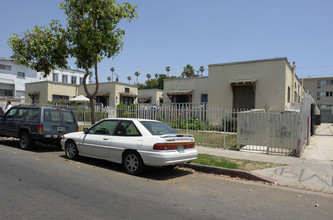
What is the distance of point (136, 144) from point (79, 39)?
677cm

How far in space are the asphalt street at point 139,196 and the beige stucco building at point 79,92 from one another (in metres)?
23.7

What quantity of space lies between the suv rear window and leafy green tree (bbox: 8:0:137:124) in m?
2.13

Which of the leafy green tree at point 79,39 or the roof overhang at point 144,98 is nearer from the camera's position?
the leafy green tree at point 79,39

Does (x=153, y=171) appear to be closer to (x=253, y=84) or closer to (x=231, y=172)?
(x=231, y=172)

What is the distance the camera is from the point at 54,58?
39.7ft

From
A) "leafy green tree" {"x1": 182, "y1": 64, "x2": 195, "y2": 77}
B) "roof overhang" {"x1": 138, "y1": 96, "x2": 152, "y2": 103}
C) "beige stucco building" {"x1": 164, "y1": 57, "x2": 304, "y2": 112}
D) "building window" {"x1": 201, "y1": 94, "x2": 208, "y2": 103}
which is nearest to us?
"beige stucco building" {"x1": 164, "y1": 57, "x2": 304, "y2": 112}

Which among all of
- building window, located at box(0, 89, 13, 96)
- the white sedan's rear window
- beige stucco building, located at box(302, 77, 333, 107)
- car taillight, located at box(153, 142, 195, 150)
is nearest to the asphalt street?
car taillight, located at box(153, 142, 195, 150)

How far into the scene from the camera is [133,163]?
265 inches

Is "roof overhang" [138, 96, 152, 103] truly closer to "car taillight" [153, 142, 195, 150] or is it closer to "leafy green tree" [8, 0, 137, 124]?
"leafy green tree" [8, 0, 137, 124]

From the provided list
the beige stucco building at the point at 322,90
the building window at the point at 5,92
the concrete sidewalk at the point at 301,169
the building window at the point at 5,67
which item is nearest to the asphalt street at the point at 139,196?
the concrete sidewalk at the point at 301,169

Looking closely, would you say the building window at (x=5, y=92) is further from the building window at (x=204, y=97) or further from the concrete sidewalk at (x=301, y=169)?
the concrete sidewalk at (x=301, y=169)

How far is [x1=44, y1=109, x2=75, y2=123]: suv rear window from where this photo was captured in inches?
384

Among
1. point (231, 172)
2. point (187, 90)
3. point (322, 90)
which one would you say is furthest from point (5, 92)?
point (322, 90)

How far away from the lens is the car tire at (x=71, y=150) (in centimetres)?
824
